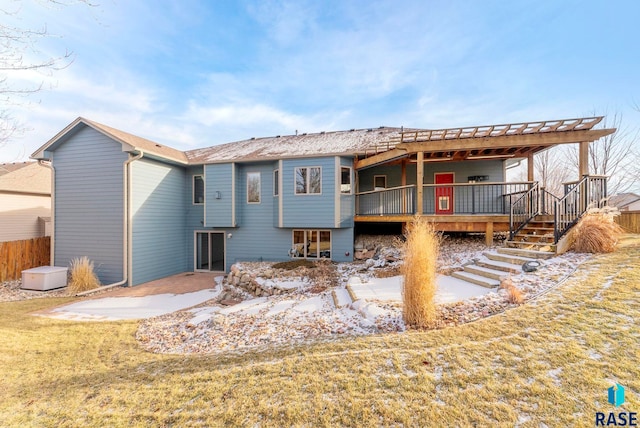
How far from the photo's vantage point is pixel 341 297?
246 inches

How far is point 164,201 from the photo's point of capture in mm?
11867

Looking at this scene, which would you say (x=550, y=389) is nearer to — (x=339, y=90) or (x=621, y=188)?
(x=339, y=90)

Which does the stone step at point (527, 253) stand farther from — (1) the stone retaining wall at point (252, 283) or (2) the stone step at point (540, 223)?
(1) the stone retaining wall at point (252, 283)

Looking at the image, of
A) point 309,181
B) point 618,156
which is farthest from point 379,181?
point 618,156

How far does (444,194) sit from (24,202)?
22.1 meters

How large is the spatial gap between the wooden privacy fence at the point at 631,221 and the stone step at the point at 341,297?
1285 centimetres

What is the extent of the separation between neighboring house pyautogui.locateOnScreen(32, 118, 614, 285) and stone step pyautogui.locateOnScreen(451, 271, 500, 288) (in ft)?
9.22

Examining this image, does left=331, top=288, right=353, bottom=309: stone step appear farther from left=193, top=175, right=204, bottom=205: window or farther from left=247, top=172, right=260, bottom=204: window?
left=193, top=175, right=204, bottom=205: window

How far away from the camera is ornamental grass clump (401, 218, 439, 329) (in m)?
3.93

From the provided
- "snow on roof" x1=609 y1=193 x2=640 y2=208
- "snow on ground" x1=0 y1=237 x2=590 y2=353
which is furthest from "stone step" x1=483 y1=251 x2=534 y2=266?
"snow on roof" x1=609 y1=193 x2=640 y2=208

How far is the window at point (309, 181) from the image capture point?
11.0 meters

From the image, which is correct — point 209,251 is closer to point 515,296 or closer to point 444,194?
point 444,194

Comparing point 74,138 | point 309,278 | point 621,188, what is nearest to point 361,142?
point 309,278

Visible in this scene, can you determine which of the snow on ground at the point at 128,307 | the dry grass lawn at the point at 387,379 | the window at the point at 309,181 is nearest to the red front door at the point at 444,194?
the window at the point at 309,181
